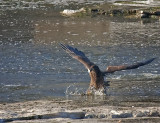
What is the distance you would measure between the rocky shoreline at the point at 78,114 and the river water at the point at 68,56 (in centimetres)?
202

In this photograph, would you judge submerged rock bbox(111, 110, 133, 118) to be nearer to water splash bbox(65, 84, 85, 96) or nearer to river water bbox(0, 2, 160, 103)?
river water bbox(0, 2, 160, 103)

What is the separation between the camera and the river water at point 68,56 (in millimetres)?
14825

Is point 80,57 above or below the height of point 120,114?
above

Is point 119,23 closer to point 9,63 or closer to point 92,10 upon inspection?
point 92,10

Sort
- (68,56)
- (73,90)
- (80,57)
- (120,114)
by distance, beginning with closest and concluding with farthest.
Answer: (120,114) → (80,57) → (73,90) → (68,56)

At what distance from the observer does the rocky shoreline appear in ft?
34.0

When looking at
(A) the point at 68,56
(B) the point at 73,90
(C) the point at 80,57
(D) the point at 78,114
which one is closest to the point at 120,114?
(D) the point at 78,114

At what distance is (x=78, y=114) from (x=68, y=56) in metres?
10.3

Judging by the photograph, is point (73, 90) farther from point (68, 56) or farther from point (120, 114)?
point (68, 56)

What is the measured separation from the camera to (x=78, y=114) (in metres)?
10.7

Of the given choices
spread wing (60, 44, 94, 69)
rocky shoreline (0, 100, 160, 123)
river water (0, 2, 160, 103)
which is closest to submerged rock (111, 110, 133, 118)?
rocky shoreline (0, 100, 160, 123)

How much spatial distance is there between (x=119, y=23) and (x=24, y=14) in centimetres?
811

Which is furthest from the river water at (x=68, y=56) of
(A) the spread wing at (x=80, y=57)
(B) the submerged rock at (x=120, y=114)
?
(B) the submerged rock at (x=120, y=114)

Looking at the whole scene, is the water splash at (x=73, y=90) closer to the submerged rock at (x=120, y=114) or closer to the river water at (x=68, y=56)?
the river water at (x=68, y=56)
